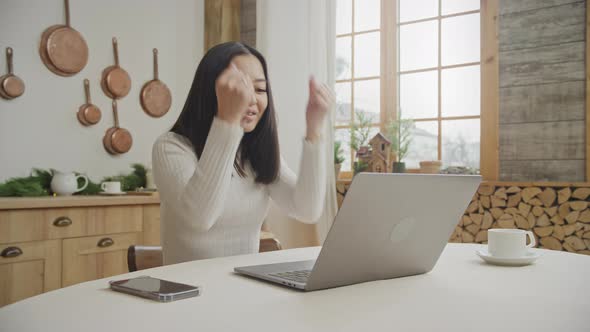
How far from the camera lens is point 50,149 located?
284 cm

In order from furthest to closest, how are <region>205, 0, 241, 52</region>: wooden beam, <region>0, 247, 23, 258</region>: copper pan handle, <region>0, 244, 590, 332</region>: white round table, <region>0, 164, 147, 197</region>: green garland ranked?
<region>205, 0, 241, 52</region>: wooden beam
<region>0, 164, 147, 197</region>: green garland
<region>0, 247, 23, 258</region>: copper pan handle
<region>0, 244, 590, 332</region>: white round table

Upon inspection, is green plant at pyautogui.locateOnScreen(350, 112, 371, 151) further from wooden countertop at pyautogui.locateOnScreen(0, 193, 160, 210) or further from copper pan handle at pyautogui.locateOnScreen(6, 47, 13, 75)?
copper pan handle at pyautogui.locateOnScreen(6, 47, 13, 75)

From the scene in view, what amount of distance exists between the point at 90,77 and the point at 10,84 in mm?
493

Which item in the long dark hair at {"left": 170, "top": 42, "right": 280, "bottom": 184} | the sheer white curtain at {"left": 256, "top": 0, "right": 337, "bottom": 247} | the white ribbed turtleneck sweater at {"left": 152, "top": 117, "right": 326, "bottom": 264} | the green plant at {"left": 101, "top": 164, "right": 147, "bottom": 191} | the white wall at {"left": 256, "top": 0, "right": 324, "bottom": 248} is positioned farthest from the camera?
the white wall at {"left": 256, "top": 0, "right": 324, "bottom": 248}

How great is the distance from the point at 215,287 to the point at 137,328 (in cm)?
25

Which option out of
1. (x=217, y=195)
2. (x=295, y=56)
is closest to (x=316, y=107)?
(x=217, y=195)

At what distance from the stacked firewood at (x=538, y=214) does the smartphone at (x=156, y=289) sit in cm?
232

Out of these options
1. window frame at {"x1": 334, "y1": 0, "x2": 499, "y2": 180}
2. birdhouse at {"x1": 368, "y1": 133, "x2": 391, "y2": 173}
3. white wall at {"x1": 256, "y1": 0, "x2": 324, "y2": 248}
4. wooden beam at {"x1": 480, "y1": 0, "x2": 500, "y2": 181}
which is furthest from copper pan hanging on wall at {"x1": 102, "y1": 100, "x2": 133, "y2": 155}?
wooden beam at {"x1": 480, "y1": 0, "x2": 500, "y2": 181}

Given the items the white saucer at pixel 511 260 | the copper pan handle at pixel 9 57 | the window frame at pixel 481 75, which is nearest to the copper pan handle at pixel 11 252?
the copper pan handle at pixel 9 57

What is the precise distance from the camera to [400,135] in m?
3.23

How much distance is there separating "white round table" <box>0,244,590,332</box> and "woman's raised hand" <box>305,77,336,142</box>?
0.53m

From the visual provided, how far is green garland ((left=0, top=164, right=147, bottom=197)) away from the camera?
8.21 ft

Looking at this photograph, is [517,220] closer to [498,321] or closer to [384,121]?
[384,121]

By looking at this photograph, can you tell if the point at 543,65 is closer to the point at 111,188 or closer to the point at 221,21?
the point at 221,21
